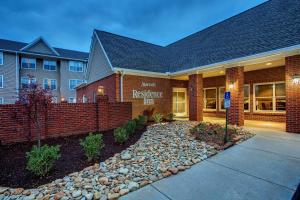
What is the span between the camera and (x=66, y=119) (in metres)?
6.85

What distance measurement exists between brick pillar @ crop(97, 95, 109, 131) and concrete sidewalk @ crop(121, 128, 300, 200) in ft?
16.7

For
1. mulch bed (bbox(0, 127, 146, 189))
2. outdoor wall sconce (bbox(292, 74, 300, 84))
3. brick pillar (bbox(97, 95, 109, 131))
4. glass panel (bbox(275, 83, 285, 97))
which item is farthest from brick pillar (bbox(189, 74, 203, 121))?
brick pillar (bbox(97, 95, 109, 131))

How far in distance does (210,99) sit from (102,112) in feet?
32.2

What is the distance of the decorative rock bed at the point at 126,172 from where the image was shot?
9.87ft

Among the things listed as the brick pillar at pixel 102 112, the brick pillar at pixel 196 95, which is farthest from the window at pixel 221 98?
the brick pillar at pixel 102 112

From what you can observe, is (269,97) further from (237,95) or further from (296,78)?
(296,78)

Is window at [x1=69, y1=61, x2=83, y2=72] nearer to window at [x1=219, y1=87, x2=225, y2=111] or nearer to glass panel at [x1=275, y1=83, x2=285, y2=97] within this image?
window at [x1=219, y1=87, x2=225, y2=111]

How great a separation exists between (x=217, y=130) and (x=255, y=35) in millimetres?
6267

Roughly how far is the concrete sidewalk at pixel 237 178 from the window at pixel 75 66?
2442 cm

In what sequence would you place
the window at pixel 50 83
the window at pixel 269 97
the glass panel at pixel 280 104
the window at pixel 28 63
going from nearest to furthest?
1. the glass panel at pixel 280 104
2. the window at pixel 269 97
3. the window at pixel 28 63
4. the window at pixel 50 83

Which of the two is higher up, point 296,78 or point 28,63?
point 28,63

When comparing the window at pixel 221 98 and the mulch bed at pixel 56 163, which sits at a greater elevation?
the window at pixel 221 98

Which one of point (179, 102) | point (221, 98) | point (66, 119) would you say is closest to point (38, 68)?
point (66, 119)

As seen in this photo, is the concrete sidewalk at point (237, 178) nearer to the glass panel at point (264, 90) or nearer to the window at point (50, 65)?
the glass panel at point (264, 90)
